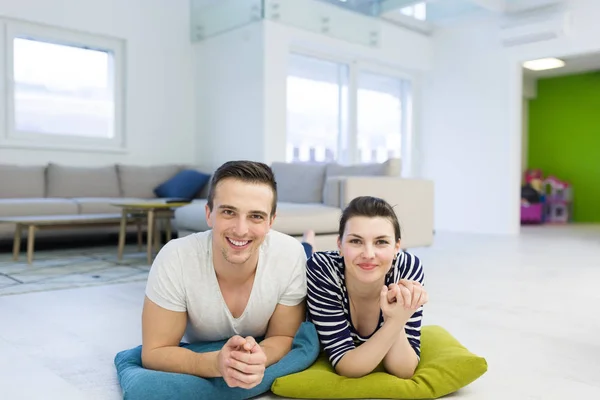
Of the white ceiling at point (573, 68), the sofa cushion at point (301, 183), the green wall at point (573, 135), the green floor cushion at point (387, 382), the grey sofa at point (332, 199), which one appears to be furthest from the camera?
the green wall at point (573, 135)

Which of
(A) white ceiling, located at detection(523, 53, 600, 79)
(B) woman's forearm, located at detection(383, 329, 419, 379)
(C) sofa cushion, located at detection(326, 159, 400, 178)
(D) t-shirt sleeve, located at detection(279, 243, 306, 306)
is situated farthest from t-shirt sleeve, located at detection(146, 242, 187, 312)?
(A) white ceiling, located at detection(523, 53, 600, 79)

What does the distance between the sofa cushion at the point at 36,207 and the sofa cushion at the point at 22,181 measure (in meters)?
0.43

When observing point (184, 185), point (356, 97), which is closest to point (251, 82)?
point (184, 185)

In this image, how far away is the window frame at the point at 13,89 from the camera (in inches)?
197

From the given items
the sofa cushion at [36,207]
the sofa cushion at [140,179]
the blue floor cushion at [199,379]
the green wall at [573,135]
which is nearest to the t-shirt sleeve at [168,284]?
the blue floor cushion at [199,379]

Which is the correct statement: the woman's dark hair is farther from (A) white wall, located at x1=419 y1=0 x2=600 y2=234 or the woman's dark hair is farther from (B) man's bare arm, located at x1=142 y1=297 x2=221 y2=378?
(A) white wall, located at x1=419 y1=0 x2=600 y2=234

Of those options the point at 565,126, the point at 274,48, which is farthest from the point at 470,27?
the point at 565,126

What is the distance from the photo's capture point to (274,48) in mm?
5371

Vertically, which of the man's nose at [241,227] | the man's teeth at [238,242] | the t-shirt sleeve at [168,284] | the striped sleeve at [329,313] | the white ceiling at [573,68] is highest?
the white ceiling at [573,68]

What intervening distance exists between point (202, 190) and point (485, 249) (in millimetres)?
2771

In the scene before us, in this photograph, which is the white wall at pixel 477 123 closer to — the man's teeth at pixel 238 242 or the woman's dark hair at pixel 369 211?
the woman's dark hair at pixel 369 211

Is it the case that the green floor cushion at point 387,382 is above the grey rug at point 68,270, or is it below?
above

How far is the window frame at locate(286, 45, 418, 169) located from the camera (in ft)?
20.7

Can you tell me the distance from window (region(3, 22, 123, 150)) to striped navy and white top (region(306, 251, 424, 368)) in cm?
446
